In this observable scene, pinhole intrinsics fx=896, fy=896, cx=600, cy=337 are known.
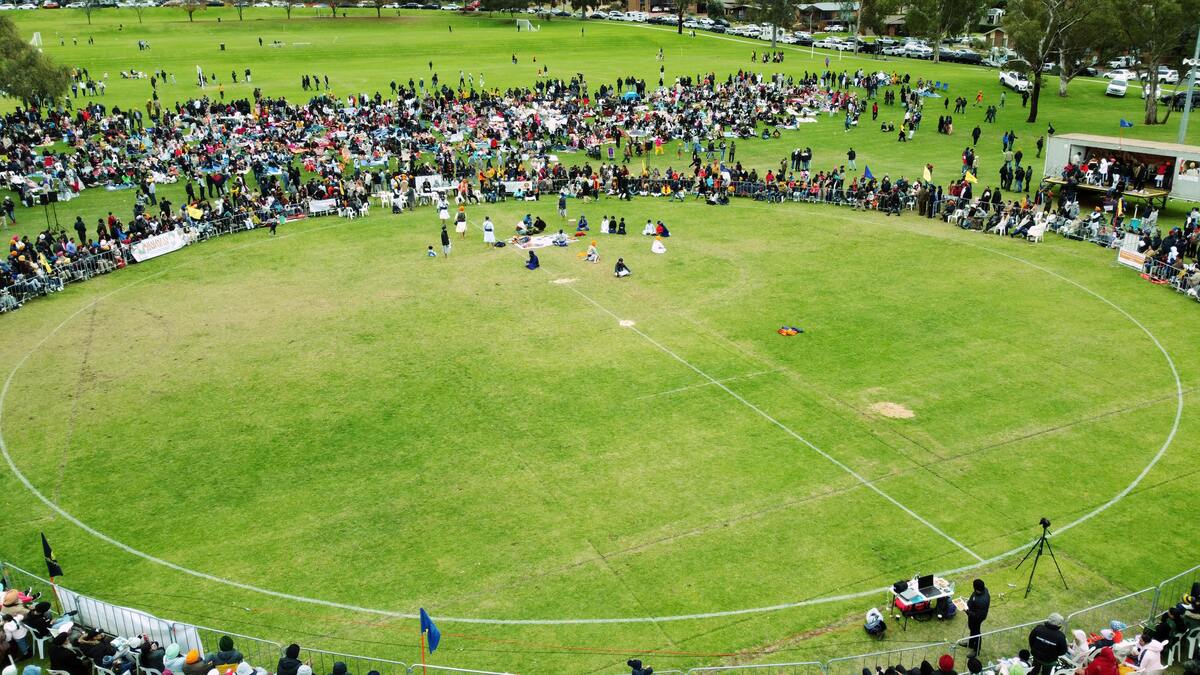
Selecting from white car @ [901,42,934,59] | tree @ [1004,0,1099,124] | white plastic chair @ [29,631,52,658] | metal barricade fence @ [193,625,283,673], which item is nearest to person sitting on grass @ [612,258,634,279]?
metal barricade fence @ [193,625,283,673]

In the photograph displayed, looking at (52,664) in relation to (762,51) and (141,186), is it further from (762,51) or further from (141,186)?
(762,51)

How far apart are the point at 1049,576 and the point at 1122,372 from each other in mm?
12274

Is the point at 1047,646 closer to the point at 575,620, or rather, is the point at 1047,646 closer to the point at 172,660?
the point at 575,620

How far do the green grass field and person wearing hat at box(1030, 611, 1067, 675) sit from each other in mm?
2262

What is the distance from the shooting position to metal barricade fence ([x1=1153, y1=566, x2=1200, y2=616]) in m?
17.3

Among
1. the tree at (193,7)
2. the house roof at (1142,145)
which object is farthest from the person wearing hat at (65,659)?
the tree at (193,7)

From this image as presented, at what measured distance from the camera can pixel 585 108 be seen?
70.4m

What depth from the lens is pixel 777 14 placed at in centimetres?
10588

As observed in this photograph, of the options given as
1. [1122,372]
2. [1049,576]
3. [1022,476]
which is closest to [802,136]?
[1122,372]

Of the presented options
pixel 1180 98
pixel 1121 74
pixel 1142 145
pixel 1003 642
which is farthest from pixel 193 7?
pixel 1003 642

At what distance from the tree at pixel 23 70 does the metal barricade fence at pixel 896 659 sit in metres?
67.7

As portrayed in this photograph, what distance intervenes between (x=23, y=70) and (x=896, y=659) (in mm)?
68465

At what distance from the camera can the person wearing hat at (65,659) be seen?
51.4 ft

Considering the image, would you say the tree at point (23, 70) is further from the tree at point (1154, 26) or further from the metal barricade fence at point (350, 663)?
the tree at point (1154, 26)
